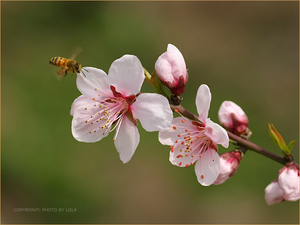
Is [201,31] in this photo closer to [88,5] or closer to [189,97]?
[189,97]

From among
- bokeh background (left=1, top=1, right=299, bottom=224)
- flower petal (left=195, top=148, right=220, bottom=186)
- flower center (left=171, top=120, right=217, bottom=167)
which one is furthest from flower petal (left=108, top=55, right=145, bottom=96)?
bokeh background (left=1, top=1, right=299, bottom=224)

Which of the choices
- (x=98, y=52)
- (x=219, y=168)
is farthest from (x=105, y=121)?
(x=98, y=52)

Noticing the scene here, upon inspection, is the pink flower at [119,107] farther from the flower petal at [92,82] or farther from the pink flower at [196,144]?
the pink flower at [196,144]

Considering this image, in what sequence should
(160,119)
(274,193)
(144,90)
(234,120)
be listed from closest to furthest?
(160,119), (274,193), (234,120), (144,90)

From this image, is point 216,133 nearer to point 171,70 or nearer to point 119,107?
point 171,70

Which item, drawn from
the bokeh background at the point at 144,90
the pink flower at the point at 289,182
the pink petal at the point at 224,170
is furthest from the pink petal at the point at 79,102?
the bokeh background at the point at 144,90

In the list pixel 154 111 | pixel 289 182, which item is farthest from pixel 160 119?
pixel 289 182
